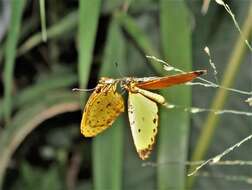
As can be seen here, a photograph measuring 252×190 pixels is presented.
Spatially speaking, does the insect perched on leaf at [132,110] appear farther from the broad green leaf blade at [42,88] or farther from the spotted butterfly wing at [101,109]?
the broad green leaf blade at [42,88]

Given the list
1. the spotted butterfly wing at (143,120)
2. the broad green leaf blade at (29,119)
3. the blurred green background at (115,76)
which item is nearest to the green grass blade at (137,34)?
the blurred green background at (115,76)

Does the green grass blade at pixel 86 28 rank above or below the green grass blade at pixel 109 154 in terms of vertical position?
above

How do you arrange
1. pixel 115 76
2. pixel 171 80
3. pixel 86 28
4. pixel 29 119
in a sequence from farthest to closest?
pixel 29 119
pixel 115 76
pixel 86 28
pixel 171 80

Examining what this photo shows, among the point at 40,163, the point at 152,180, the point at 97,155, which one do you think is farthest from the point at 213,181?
the point at 40,163

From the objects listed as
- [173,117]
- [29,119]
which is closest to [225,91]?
[173,117]

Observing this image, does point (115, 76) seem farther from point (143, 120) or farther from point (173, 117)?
point (143, 120)

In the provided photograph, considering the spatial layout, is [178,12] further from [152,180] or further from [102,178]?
[152,180]

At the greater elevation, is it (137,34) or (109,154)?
(137,34)

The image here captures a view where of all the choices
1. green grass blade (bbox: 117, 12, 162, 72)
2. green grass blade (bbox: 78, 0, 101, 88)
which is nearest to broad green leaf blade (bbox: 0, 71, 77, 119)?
green grass blade (bbox: 117, 12, 162, 72)
